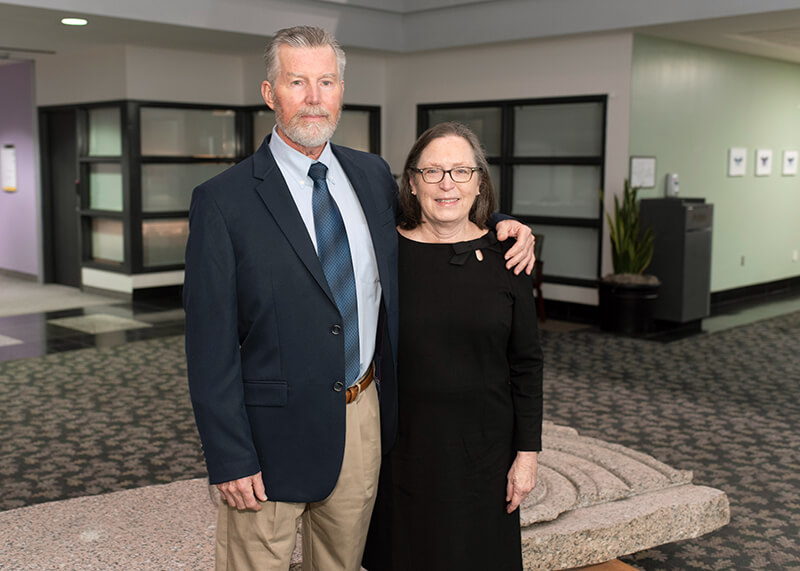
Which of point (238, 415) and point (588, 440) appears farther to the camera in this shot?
point (588, 440)

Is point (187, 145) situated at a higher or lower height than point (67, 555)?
higher

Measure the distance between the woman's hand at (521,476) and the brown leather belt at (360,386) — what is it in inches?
16.6

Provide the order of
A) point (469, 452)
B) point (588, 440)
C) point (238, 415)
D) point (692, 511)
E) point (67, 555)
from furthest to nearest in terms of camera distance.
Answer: point (588, 440)
point (692, 511)
point (67, 555)
point (469, 452)
point (238, 415)

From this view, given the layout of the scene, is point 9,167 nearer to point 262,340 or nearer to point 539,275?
point 539,275

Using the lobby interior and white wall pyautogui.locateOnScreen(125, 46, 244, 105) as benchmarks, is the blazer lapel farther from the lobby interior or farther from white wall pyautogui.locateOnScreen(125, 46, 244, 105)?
white wall pyautogui.locateOnScreen(125, 46, 244, 105)

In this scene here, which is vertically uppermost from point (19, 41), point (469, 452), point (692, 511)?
point (19, 41)

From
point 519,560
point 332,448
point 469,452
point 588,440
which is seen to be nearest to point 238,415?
point 332,448

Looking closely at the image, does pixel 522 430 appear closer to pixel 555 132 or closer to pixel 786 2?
pixel 786 2

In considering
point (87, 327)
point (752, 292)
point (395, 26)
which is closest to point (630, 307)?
point (752, 292)

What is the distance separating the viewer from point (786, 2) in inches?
261

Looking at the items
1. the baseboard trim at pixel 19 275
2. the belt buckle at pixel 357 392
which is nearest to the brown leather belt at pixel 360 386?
the belt buckle at pixel 357 392

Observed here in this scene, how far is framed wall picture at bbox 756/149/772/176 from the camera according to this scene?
988 cm

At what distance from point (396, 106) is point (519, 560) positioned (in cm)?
821

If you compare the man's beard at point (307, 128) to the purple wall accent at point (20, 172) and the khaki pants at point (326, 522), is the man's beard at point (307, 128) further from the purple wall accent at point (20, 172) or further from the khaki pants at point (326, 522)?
the purple wall accent at point (20, 172)
